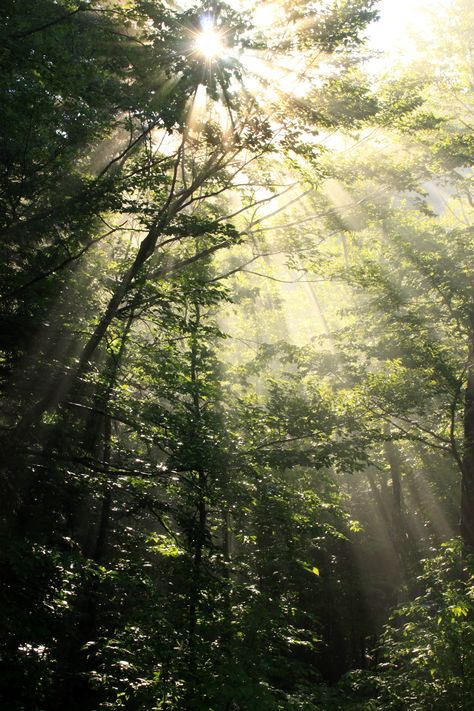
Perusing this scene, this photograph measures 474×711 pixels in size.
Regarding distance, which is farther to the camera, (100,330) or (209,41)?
(100,330)

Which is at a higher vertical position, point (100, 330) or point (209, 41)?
point (209, 41)

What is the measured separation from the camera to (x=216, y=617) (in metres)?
6.80

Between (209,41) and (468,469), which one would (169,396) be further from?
(468,469)

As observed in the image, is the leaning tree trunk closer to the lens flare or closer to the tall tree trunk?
the tall tree trunk

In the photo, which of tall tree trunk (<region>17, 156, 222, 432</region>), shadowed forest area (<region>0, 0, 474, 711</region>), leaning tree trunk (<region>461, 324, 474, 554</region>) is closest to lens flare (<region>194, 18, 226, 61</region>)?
shadowed forest area (<region>0, 0, 474, 711</region>)

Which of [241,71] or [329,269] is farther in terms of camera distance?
[329,269]

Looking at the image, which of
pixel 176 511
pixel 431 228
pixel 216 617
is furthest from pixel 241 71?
pixel 431 228

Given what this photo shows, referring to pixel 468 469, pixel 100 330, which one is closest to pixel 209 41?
pixel 100 330

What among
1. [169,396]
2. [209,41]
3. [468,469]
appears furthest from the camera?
[468,469]

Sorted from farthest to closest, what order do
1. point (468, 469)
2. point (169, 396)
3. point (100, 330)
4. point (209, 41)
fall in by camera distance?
point (468, 469)
point (100, 330)
point (169, 396)
point (209, 41)

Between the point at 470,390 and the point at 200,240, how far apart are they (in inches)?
267

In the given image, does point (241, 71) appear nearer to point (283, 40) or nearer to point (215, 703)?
point (283, 40)

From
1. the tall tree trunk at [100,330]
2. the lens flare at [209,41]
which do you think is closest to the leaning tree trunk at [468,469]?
the tall tree trunk at [100,330]

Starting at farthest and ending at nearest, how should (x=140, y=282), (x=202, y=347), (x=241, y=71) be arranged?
(x=202, y=347) → (x=140, y=282) → (x=241, y=71)
